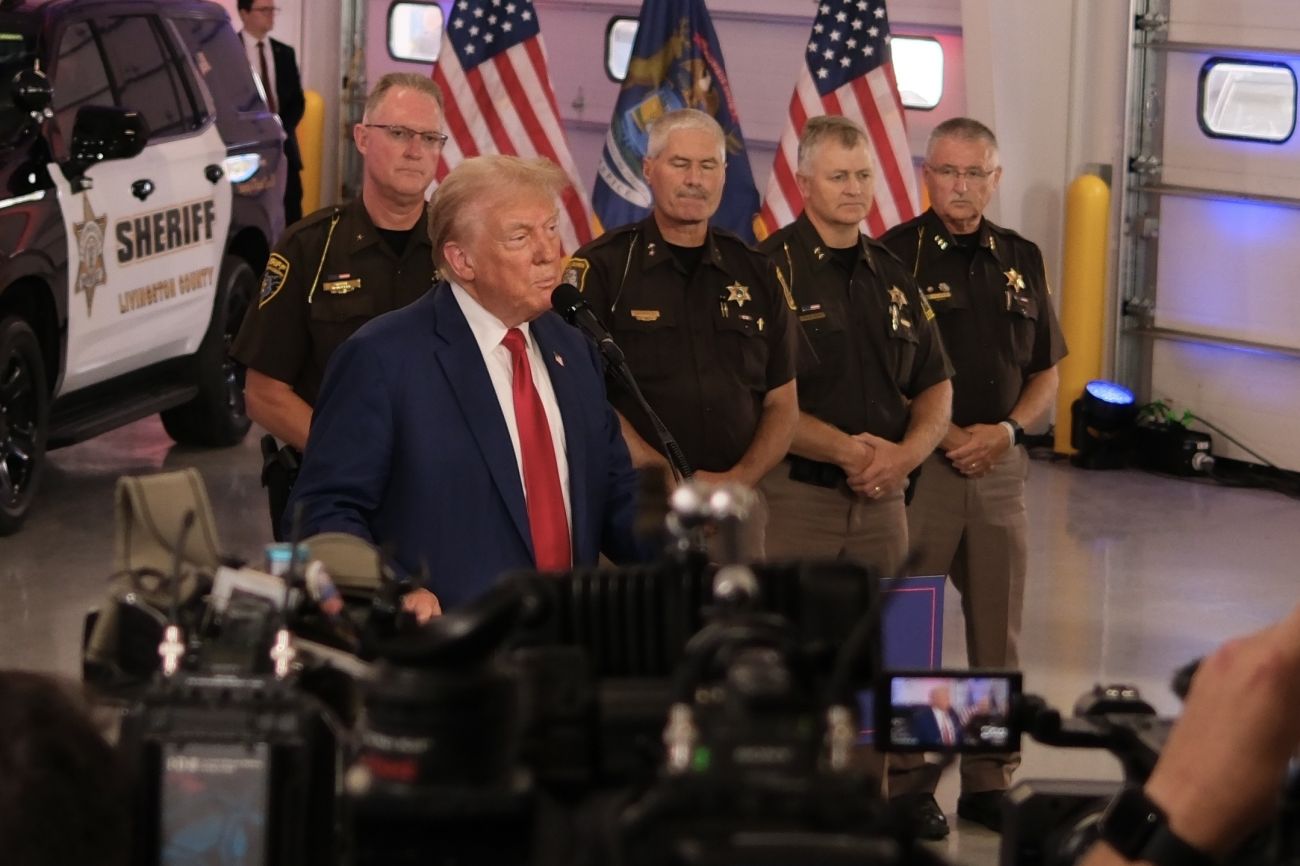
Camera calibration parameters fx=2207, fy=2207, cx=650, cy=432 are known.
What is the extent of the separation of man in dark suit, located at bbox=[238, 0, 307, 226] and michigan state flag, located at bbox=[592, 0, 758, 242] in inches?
89.3

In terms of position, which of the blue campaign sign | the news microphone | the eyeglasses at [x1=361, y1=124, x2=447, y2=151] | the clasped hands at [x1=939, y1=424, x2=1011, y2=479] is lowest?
the blue campaign sign

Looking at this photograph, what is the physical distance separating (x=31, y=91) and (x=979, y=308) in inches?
142

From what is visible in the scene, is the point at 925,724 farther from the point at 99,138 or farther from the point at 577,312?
the point at 99,138

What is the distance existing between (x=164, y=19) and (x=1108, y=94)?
14.0ft

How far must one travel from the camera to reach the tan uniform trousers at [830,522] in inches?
224

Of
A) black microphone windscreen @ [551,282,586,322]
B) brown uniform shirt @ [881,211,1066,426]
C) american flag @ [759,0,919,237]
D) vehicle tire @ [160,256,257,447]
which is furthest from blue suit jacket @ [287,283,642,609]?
american flag @ [759,0,919,237]

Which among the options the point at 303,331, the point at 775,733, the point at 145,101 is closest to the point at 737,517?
the point at 775,733

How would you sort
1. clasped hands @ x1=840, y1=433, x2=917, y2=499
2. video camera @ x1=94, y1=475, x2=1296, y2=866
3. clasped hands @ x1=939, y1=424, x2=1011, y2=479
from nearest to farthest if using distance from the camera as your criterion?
video camera @ x1=94, y1=475, x2=1296, y2=866
clasped hands @ x1=840, y1=433, x2=917, y2=499
clasped hands @ x1=939, y1=424, x2=1011, y2=479

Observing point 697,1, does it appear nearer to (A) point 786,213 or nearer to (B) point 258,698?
(A) point 786,213

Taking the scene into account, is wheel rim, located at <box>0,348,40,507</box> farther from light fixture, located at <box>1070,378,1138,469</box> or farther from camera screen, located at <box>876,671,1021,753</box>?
camera screen, located at <box>876,671,1021,753</box>

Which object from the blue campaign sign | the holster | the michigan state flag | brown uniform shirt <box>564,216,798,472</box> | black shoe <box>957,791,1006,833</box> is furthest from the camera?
the michigan state flag

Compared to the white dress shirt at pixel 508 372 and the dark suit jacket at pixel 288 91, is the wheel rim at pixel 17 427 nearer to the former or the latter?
the white dress shirt at pixel 508 372

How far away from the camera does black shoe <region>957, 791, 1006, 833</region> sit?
5438mm

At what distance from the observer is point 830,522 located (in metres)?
5.72
